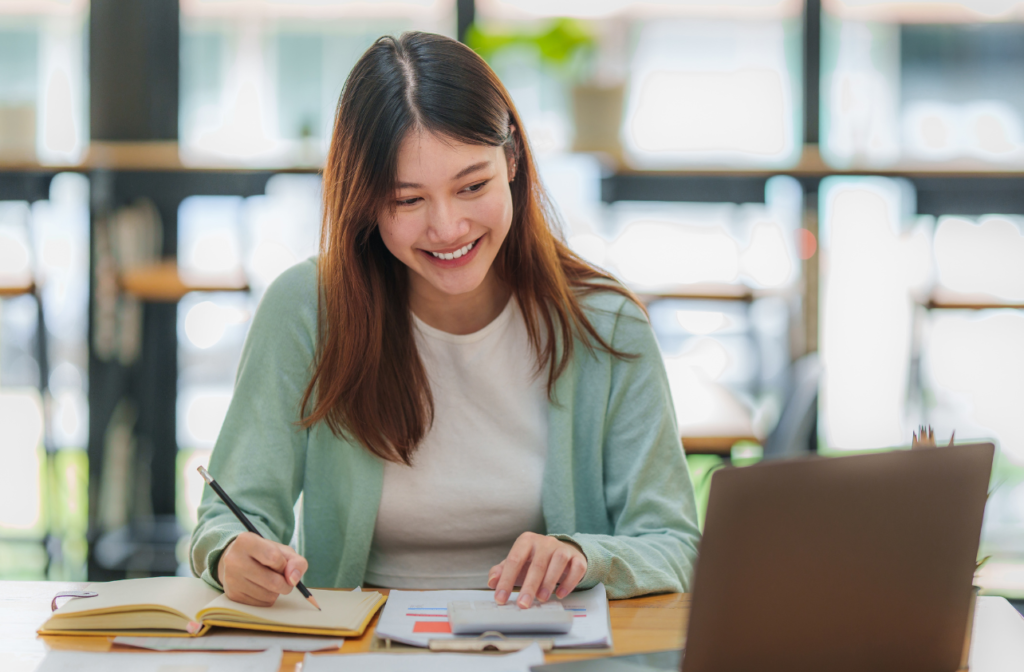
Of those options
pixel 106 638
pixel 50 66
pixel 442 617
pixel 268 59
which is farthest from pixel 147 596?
pixel 50 66

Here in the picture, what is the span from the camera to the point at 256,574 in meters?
0.93

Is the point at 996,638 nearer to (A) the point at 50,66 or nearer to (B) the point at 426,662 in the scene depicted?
(B) the point at 426,662

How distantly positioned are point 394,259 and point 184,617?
614 millimetres

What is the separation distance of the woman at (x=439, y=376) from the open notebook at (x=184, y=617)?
168mm

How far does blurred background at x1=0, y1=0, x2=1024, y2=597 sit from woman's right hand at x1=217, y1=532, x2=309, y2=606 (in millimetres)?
2145

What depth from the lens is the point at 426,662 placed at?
0.82 m

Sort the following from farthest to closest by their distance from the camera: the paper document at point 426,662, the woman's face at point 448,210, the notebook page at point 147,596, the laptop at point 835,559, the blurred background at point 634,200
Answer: the blurred background at point 634,200 → the woman's face at point 448,210 → the notebook page at point 147,596 → the paper document at point 426,662 → the laptop at point 835,559

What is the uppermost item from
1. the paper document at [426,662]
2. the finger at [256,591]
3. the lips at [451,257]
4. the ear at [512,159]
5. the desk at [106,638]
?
the ear at [512,159]

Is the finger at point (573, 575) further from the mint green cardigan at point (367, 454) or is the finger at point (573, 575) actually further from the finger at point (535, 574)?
the mint green cardigan at point (367, 454)

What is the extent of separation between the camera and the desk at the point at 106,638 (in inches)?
33.3

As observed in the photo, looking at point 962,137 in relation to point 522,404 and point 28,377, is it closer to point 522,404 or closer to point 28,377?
point 522,404

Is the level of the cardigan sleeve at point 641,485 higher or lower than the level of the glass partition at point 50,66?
lower

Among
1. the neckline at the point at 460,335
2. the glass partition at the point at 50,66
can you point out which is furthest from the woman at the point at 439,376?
the glass partition at the point at 50,66

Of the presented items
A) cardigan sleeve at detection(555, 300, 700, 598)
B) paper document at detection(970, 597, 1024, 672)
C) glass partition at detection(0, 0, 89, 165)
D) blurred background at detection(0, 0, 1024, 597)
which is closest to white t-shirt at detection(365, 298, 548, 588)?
cardigan sleeve at detection(555, 300, 700, 598)
